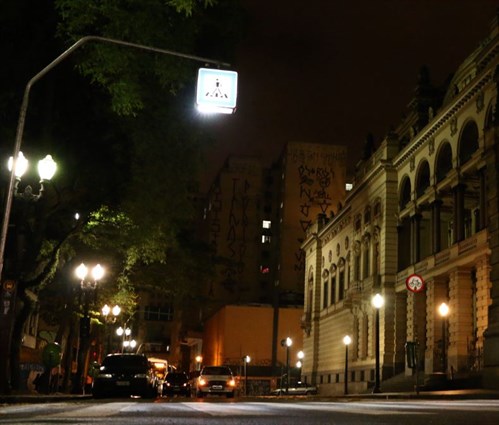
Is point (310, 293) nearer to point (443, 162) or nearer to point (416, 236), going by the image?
point (416, 236)

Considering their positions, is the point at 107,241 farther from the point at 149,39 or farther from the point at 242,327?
the point at 242,327

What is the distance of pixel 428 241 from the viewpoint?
48.8 meters

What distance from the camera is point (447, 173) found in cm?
4266

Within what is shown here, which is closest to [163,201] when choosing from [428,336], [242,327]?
[428,336]

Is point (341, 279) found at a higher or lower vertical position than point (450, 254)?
higher

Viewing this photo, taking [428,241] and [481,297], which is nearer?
[481,297]

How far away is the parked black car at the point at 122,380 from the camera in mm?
25875

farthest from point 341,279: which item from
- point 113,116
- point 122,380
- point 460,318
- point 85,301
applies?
point 113,116

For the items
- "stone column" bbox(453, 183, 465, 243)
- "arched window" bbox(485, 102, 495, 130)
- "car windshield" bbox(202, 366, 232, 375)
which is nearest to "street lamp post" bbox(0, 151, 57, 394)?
"car windshield" bbox(202, 366, 232, 375)

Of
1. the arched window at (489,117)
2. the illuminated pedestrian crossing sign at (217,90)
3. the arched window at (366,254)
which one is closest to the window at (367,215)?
the arched window at (366,254)

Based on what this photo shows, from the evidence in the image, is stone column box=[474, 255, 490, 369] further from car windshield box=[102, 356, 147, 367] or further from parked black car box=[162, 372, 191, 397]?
car windshield box=[102, 356, 147, 367]

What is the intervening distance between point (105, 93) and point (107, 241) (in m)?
8.53

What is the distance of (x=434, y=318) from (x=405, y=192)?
11616mm

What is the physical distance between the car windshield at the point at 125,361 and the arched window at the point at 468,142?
22.2 metres
